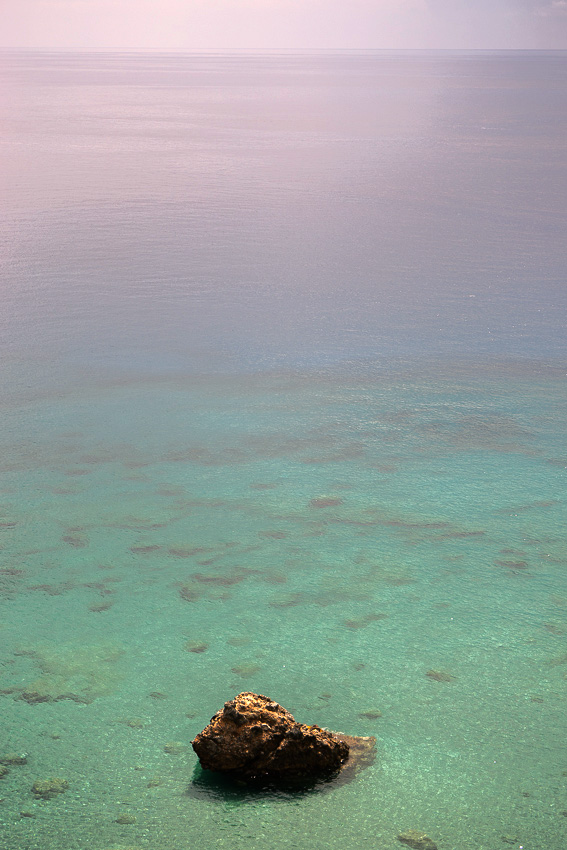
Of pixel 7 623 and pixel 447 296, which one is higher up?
pixel 447 296

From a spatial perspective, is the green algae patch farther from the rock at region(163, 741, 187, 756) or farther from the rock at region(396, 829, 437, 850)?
the rock at region(396, 829, 437, 850)

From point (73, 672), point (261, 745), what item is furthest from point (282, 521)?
point (261, 745)

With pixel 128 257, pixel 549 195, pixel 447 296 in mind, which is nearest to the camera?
pixel 447 296

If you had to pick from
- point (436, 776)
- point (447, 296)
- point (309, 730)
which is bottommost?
point (436, 776)

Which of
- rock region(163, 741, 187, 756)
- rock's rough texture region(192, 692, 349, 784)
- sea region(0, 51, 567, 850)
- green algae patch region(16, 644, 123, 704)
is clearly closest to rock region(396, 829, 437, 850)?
sea region(0, 51, 567, 850)

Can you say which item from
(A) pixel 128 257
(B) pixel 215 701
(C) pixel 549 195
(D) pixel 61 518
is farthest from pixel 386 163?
(B) pixel 215 701

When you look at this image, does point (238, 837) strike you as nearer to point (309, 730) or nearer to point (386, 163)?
point (309, 730)

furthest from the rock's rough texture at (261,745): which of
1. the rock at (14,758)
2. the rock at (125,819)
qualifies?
the rock at (14,758)
